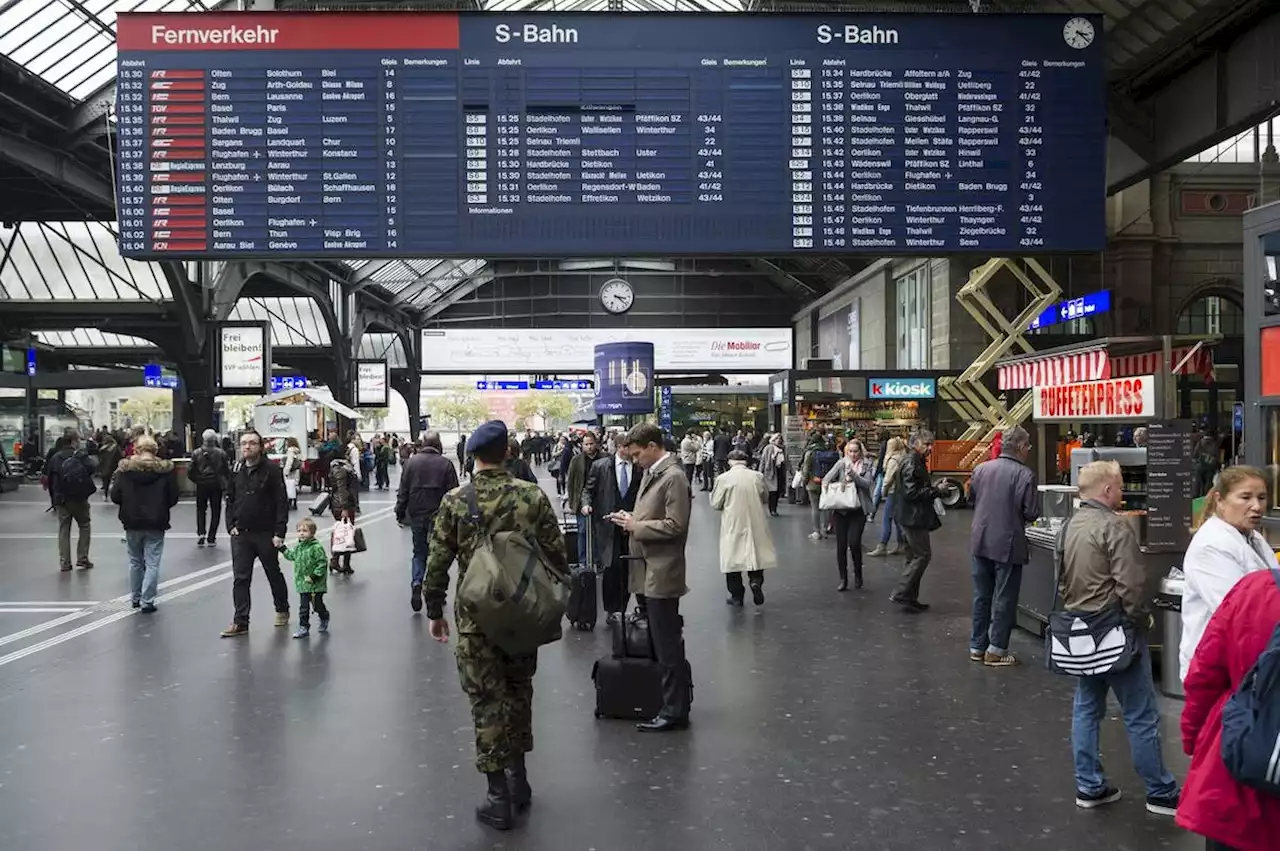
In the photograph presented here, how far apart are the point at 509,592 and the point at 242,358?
77.3ft

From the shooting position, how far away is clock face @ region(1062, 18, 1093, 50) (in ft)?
31.7

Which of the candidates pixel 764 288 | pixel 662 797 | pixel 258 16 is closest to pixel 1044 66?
pixel 258 16

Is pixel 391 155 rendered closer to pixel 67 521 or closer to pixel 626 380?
pixel 67 521

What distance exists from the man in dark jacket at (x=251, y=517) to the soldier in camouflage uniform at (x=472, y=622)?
470 cm

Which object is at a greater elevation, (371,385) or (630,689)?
(371,385)

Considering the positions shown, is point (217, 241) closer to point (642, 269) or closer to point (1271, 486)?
point (1271, 486)

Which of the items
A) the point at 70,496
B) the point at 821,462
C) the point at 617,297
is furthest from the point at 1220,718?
the point at 617,297

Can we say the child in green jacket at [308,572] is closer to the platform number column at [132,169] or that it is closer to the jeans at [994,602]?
the platform number column at [132,169]

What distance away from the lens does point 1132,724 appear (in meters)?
4.62

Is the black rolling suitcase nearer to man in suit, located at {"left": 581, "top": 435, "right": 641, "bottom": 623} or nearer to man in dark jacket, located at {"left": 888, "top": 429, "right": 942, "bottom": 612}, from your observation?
man in suit, located at {"left": 581, "top": 435, "right": 641, "bottom": 623}

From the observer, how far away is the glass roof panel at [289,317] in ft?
135

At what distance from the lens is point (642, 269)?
49.9 meters

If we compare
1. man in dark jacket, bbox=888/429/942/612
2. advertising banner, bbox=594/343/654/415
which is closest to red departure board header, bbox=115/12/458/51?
man in dark jacket, bbox=888/429/942/612

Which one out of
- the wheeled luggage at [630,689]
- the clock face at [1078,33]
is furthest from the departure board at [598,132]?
the wheeled luggage at [630,689]
